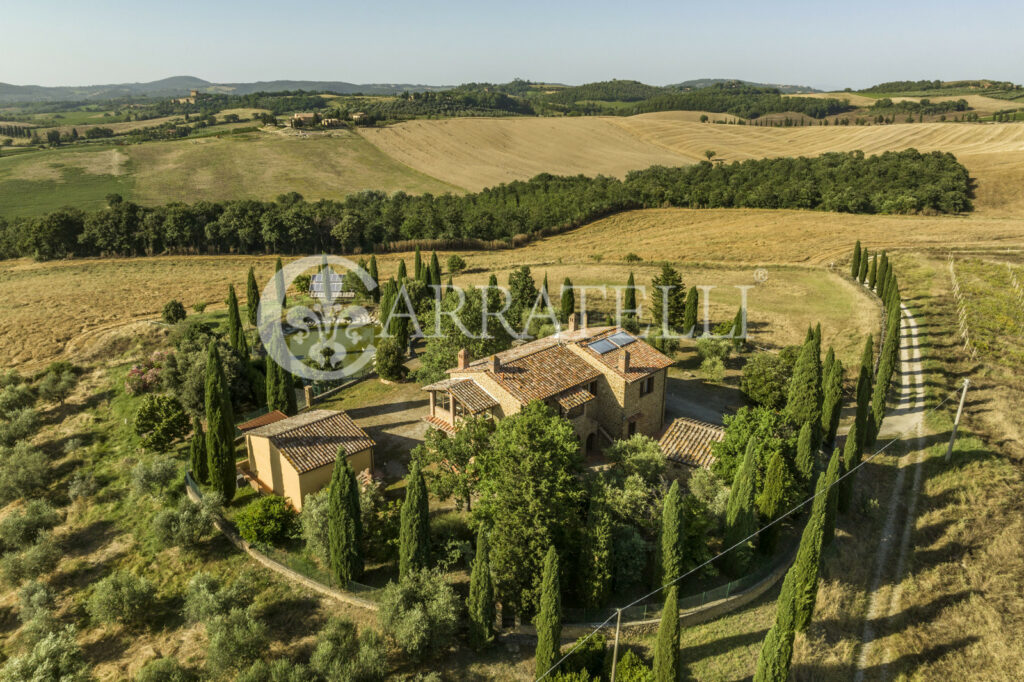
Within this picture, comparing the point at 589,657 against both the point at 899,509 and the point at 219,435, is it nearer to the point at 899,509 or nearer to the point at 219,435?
the point at 899,509

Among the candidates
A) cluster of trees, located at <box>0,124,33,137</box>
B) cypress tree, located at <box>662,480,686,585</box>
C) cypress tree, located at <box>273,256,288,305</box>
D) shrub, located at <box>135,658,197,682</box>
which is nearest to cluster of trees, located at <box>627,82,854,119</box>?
cypress tree, located at <box>273,256,288,305</box>

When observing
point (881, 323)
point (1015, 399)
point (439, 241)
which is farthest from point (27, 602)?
point (439, 241)

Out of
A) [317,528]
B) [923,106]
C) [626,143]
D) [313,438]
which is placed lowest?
[317,528]

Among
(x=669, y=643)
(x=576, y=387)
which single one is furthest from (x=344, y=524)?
(x=576, y=387)

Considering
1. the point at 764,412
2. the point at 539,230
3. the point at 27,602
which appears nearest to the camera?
the point at 27,602

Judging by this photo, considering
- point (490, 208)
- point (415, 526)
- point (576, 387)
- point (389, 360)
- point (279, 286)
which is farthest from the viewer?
point (490, 208)

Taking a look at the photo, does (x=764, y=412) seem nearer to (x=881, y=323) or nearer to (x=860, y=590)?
(x=860, y=590)

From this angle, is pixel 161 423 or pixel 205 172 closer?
pixel 161 423
